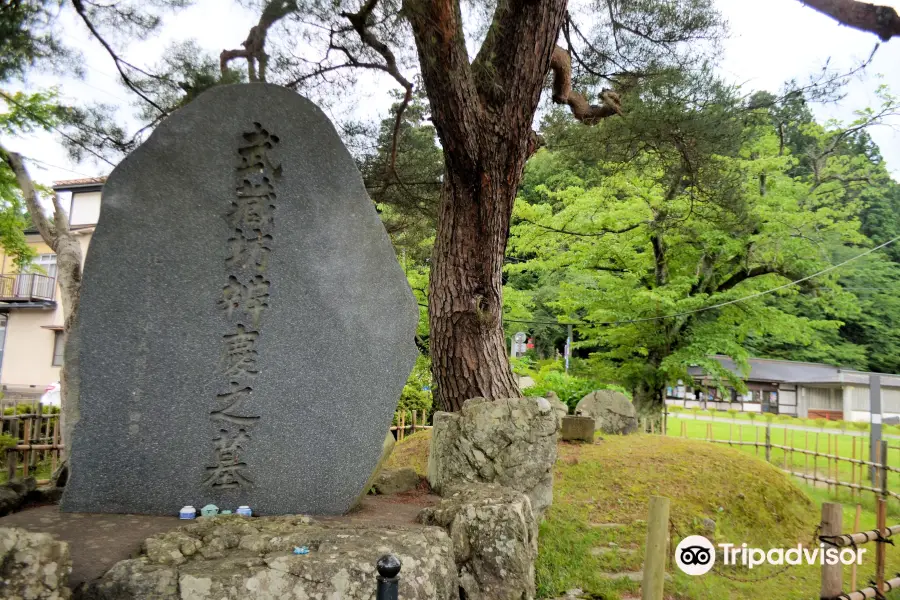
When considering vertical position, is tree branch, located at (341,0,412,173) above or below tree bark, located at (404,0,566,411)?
above

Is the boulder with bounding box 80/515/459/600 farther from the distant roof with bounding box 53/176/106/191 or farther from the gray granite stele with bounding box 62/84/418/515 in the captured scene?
the distant roof with bounding box 53/176/106/191

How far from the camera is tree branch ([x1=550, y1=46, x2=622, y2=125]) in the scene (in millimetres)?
6402

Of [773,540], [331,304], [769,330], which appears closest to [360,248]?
[331,304]

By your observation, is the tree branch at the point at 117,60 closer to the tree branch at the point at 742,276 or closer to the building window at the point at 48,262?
the tree branch at the point at 742,276

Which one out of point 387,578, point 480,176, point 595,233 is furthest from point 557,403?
point 387,578

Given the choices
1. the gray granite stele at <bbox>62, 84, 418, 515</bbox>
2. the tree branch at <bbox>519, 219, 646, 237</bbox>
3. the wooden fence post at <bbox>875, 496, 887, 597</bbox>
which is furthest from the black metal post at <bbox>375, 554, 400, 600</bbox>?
the tree branch at <bbox>519, 219, 646, 237</bbox>

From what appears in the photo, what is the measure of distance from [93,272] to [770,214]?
11.1 meters

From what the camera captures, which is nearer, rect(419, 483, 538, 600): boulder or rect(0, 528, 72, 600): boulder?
rect(0, 528, 72, 600): boulder

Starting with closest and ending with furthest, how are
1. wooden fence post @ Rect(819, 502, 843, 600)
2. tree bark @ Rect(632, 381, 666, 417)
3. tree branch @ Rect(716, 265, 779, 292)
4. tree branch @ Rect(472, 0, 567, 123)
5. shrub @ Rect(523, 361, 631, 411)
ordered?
wooden fence post @ Rect(819, 502, 843, 600) → tree branch @ Rect(472, 0, 567, 123) → shrub @ Rect(523, 361, 631, 411) → tree branch @ Rect(716, 265, 779, 292) → tree bark @ Rect(632, 381, 666, 417)

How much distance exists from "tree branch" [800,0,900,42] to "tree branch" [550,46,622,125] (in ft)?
8.79

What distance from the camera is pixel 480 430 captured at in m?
4.41

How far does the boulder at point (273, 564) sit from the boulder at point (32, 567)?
0.54 feet

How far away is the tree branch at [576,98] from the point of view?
640 cm

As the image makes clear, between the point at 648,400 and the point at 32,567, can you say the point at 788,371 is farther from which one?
the point at 32,567
